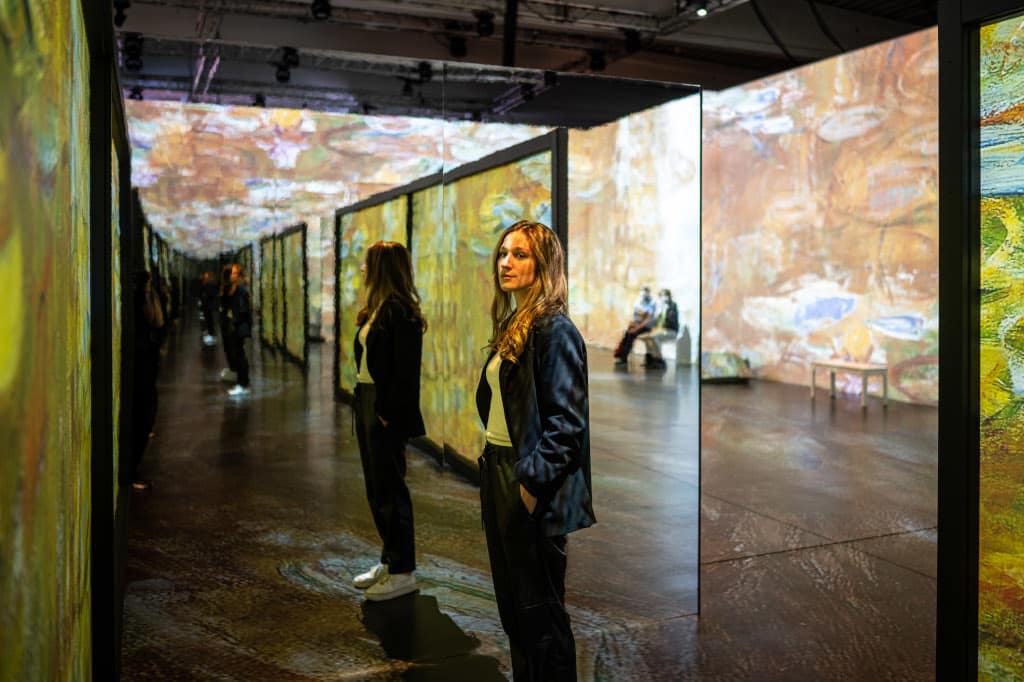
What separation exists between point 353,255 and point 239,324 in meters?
0.80

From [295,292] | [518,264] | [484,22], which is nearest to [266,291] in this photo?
[295,292]

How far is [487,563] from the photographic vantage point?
4473 mm

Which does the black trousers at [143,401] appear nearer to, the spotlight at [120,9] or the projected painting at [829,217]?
the spotlight at [120,9]

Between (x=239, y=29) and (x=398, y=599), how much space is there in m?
9.41

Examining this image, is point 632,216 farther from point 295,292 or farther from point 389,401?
point 295,292

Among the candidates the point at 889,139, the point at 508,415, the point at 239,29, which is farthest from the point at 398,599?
the point at 889,139

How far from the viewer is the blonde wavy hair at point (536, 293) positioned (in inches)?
114

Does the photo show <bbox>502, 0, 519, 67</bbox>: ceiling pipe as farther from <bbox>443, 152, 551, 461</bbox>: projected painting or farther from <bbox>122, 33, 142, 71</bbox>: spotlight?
<bbox>443, 152, 551, 461</bbox>: projected painting

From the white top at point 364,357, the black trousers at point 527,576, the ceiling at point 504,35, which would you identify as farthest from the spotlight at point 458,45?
the black trousers at point 527,576

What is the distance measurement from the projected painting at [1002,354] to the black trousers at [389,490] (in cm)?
253

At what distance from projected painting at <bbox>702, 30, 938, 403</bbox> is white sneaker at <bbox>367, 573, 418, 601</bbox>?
366 inches

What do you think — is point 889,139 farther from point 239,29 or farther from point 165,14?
point 165,14

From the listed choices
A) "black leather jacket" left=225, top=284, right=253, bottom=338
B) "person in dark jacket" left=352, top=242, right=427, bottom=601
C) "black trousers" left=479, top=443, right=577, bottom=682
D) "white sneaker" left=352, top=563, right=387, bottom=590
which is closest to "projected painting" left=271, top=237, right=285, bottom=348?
"black leather jacket" left=225, top=284, right=253, bottom=338

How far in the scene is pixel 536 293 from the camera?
9.77 feet
